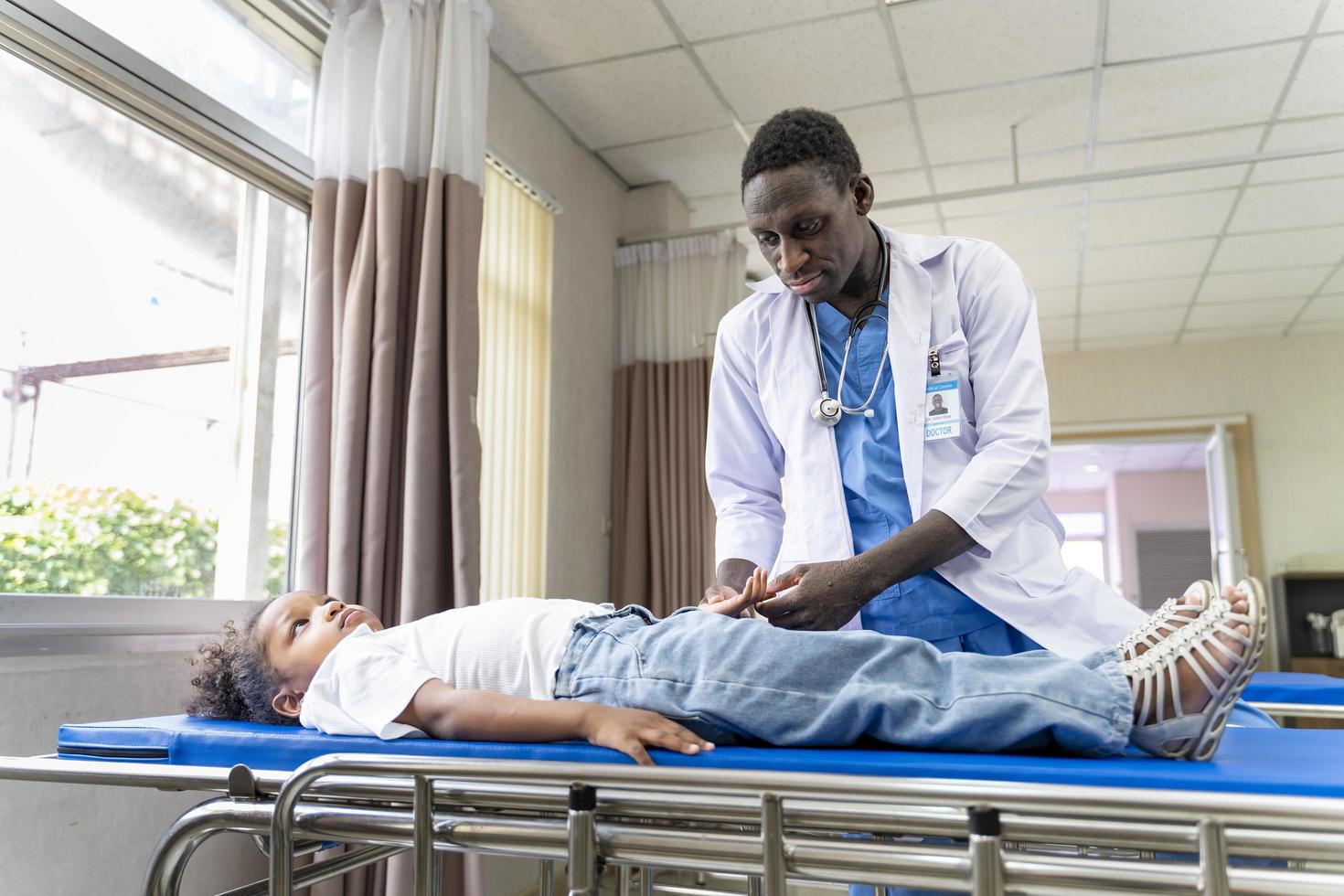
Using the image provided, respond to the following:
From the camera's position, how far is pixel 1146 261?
5.28 meters

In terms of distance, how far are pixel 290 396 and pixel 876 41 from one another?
2212mm

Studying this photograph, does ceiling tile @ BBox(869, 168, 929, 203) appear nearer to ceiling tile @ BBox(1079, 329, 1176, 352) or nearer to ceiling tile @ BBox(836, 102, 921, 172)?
ceiling tile @ BBox(836, 102, 921, 172)

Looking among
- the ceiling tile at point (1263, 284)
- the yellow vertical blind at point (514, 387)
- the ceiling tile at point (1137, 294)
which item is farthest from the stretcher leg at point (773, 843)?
the ceiling tile at point (1263, 284)

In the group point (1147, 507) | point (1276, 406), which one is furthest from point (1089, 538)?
point (1276, 406)

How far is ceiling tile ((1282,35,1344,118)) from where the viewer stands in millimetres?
3350

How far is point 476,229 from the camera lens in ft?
8.91

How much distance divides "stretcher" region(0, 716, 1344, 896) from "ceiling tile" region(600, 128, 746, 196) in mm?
3169

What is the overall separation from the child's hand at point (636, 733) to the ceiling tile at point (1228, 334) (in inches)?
253

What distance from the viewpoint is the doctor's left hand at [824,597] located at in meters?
1.39

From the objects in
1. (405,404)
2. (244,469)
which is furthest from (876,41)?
(244,469)

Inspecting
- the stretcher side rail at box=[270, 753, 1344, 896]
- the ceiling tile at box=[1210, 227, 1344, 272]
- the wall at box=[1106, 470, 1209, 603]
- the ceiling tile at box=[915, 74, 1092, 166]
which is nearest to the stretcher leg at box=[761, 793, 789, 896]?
the stretcher side rail at box=[270, 753, 1344, 896]

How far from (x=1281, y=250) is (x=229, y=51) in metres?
5.03

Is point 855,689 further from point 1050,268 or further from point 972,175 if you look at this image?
point 1050,268

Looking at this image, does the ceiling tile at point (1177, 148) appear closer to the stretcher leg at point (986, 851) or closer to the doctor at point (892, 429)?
the doctor at point (892, 429)
